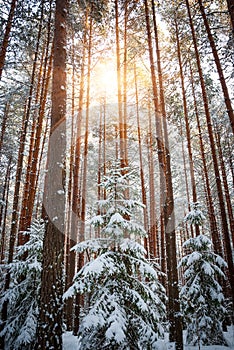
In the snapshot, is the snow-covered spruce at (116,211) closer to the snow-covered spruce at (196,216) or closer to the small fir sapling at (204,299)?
the snow-covered spruce at (196,216)

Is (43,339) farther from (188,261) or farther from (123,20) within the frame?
(123,20)

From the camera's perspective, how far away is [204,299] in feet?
30.1

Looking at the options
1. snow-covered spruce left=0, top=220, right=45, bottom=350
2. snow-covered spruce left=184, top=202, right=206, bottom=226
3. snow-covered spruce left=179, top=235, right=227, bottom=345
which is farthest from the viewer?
snow-covered spruce left=184, top=202, right=206, bottom=226

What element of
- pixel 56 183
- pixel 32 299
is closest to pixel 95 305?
pixel 56 183

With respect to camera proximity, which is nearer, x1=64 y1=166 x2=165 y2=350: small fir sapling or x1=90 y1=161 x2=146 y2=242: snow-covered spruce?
x1=64 y1=166 x2=165 y2=350: small fir sapling

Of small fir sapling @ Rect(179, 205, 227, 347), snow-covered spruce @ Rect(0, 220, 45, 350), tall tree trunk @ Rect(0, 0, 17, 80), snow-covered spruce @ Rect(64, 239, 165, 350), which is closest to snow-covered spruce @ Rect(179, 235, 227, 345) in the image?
small fir sapling @ Rect(179, 205, 227, 347)

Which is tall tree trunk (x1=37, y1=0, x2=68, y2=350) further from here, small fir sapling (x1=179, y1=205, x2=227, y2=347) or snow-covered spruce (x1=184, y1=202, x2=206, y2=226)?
snow-covered spruce (x1=184, y1=202, x2=206, y2=226)

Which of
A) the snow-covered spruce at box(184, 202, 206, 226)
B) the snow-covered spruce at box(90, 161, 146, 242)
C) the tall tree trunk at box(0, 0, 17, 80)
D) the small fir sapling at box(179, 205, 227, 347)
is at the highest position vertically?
the tall tree trunk at box(0, 0, 17, 80)

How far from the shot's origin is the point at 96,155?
21203 mm

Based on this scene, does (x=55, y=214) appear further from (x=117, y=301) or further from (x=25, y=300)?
(x=25, y=300)

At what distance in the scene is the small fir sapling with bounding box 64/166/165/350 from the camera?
488 cm

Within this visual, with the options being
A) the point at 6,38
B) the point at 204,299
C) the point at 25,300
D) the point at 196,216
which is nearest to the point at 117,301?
the point at 25,300

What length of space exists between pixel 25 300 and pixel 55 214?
3.97 metres

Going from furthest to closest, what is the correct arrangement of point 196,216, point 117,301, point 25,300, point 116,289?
point 196,216 → point 25,300 → point 116,289 → point 117,301
